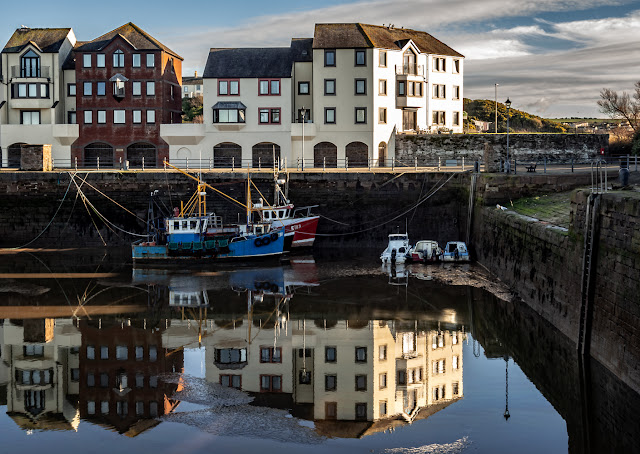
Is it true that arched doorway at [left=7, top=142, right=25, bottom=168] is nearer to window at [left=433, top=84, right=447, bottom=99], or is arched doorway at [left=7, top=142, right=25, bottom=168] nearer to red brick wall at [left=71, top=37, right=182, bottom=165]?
red brick wall at [left=71, top=37, right=182, bottom=165]

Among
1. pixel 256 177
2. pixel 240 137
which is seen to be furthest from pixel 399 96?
pixel 256 177

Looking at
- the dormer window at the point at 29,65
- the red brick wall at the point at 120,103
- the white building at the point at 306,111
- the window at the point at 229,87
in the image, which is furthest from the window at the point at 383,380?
the dormer window at the point at 29,65

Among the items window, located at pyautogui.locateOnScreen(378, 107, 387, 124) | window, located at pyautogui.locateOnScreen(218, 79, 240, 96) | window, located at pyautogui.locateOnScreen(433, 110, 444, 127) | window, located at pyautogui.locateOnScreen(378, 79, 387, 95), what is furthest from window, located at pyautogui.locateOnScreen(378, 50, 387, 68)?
window, located at pyautogui.locateOnScreen(218, 79, 240, 96)

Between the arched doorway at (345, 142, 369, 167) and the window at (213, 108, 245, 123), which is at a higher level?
the window at (213, 108, 245, 123)

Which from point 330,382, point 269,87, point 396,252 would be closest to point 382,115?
point 269,87

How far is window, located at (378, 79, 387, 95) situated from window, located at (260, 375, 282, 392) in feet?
127

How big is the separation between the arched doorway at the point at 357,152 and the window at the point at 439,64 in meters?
10.5

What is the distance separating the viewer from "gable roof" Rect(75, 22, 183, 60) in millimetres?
57031

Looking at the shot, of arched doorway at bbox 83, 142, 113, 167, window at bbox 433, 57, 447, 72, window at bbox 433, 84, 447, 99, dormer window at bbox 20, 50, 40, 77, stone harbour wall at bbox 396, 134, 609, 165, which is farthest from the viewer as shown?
window at bbox 433, 57, 447, 72

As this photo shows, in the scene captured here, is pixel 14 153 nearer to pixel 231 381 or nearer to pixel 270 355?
pixel 270 355

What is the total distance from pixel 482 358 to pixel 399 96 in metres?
38.8

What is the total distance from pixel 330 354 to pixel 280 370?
1.75m

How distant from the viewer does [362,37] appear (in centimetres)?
5653

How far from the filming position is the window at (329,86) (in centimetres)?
5556
